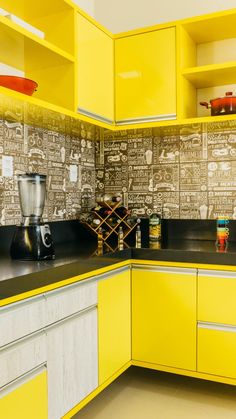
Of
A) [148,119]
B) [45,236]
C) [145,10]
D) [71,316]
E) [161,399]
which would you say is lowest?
[161,399]

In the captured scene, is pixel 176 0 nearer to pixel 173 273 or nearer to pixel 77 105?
pixel 77 105

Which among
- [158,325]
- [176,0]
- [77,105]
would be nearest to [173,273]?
[158,325]

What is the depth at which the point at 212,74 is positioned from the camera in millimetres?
2566

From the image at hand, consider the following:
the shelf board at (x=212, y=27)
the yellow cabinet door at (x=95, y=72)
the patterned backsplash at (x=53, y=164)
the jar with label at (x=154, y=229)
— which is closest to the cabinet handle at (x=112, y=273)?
the jar with label at (x=154, y=229)

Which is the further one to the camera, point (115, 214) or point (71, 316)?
point (115, 214)

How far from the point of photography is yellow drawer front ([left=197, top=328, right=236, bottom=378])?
7.14 ft

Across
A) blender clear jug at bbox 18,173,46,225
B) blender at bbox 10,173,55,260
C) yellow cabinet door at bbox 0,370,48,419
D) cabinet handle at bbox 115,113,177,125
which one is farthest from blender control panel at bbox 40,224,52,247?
cabinet handle at bbox 115,113,177,125

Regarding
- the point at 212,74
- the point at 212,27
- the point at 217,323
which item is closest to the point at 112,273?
the point at 217,323

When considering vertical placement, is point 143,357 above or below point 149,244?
below

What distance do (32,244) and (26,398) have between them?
0.65m

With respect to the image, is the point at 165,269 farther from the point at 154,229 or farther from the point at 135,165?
the point at 135,165

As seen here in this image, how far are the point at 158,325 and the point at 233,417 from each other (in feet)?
1.91

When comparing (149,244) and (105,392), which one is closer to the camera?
(105,392)

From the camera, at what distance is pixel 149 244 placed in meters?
2.54
